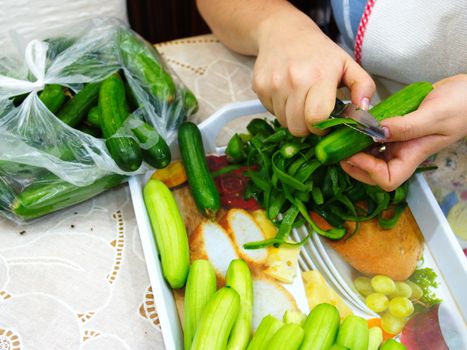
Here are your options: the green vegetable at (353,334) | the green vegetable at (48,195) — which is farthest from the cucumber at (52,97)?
the green vegetable at (353,334)

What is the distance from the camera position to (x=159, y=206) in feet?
3.01

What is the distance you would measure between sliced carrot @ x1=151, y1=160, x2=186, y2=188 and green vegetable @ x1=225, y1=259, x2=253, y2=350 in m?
0.24

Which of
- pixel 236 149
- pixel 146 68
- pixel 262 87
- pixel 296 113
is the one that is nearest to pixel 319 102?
pixel 296 113

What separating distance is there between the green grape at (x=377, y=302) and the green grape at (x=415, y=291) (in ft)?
0.17

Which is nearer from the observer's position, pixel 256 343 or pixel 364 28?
pixel 256 343

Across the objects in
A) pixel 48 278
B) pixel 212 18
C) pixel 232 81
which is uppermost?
pixel 212 18

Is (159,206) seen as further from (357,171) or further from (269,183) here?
(357,171)

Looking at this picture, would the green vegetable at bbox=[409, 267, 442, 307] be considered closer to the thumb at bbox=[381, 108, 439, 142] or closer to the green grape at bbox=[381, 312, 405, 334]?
the green grape at bbox=[381, 312, 405, 334]

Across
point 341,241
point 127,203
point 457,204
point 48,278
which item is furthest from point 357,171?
point 48,278

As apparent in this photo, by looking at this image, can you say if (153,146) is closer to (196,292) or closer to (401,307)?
(196,292)

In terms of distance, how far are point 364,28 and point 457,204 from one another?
1.30ft

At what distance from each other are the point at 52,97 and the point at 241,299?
1.71 ft

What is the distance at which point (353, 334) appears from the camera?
0.77 m

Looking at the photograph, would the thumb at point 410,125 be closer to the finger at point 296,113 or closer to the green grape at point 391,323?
the finger at point 296,113
